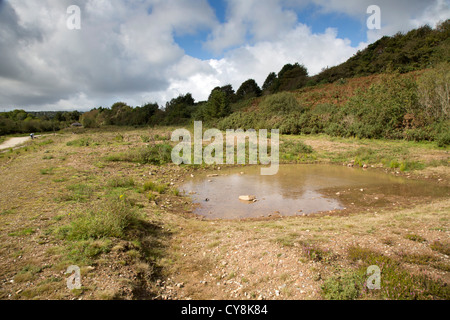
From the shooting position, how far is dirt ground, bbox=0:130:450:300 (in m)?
3.36

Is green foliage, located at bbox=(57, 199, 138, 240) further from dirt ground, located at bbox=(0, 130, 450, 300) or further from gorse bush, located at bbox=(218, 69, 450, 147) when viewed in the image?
gorse bush, located at bbox=(218, 69, 450, 147)

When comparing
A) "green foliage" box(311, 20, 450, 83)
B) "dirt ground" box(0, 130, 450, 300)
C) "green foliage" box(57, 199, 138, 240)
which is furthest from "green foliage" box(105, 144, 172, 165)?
"green foliage" box(311, 20, 450, 83)

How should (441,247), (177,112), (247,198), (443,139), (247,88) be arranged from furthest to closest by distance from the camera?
(247,88) → (177,112) → (443,139) → (247,198) → (441,247)

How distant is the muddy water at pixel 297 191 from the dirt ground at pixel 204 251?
782 millimetres

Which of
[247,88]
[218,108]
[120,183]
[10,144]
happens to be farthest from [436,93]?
[247,88]

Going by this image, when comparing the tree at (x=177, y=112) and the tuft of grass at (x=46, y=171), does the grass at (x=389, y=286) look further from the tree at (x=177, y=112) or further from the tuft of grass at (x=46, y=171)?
the tree at (x=177, y=112)

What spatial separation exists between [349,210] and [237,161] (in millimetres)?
8151

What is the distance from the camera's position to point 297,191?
375 inches

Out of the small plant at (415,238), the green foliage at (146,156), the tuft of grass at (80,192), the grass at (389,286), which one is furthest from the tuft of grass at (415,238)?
the green foliage at (146,156)

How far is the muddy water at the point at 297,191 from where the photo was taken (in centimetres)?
771

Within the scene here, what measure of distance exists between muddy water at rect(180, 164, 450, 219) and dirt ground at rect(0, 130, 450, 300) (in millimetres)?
782

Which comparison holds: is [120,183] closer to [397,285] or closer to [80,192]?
[80,192]

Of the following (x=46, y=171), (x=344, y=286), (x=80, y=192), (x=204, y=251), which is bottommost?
(x=204, y=251)

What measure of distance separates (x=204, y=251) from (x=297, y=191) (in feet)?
19.4
